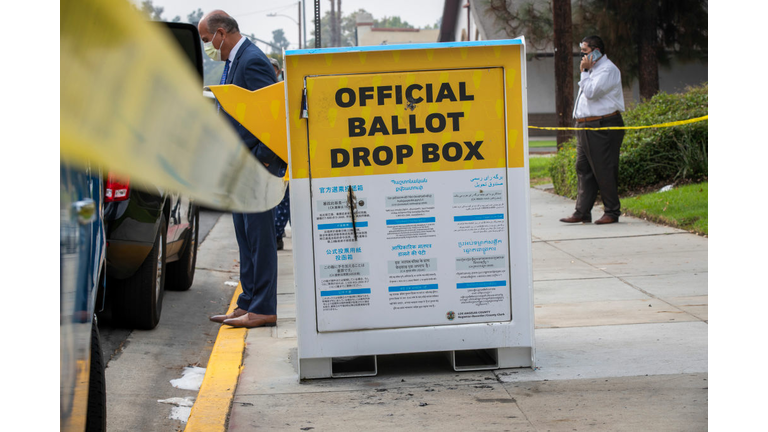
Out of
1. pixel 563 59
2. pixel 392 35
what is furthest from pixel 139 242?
pixel 392 35

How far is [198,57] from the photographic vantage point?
217 inches

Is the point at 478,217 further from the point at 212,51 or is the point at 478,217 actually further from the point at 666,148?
the point at 666,148

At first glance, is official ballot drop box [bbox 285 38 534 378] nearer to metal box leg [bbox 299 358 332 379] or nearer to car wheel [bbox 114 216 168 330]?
metal box leg [bbox 299 358 332 379]

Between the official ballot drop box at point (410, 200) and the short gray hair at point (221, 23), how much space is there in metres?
1.53

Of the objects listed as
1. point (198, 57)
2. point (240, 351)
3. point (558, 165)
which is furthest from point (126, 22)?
point (558, 165)

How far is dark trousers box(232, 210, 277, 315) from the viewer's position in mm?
4941

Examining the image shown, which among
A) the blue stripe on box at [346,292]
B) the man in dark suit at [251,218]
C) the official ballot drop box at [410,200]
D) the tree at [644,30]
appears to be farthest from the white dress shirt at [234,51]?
the tree at [644,30]

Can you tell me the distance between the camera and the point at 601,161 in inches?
358

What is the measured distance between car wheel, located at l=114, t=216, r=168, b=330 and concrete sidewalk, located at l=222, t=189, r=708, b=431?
73 centimetres

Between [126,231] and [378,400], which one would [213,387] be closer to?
[378,400]

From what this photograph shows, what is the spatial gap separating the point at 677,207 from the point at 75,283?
8.68 metres

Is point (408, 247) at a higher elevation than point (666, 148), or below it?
below

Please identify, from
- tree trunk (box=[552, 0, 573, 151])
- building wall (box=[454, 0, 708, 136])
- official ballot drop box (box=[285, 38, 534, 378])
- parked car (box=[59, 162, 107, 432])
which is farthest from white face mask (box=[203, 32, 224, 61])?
building wall (box=[454, 0, 708, 136])

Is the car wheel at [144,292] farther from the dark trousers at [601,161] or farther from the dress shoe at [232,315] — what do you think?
the dark trousers at [601,161]
